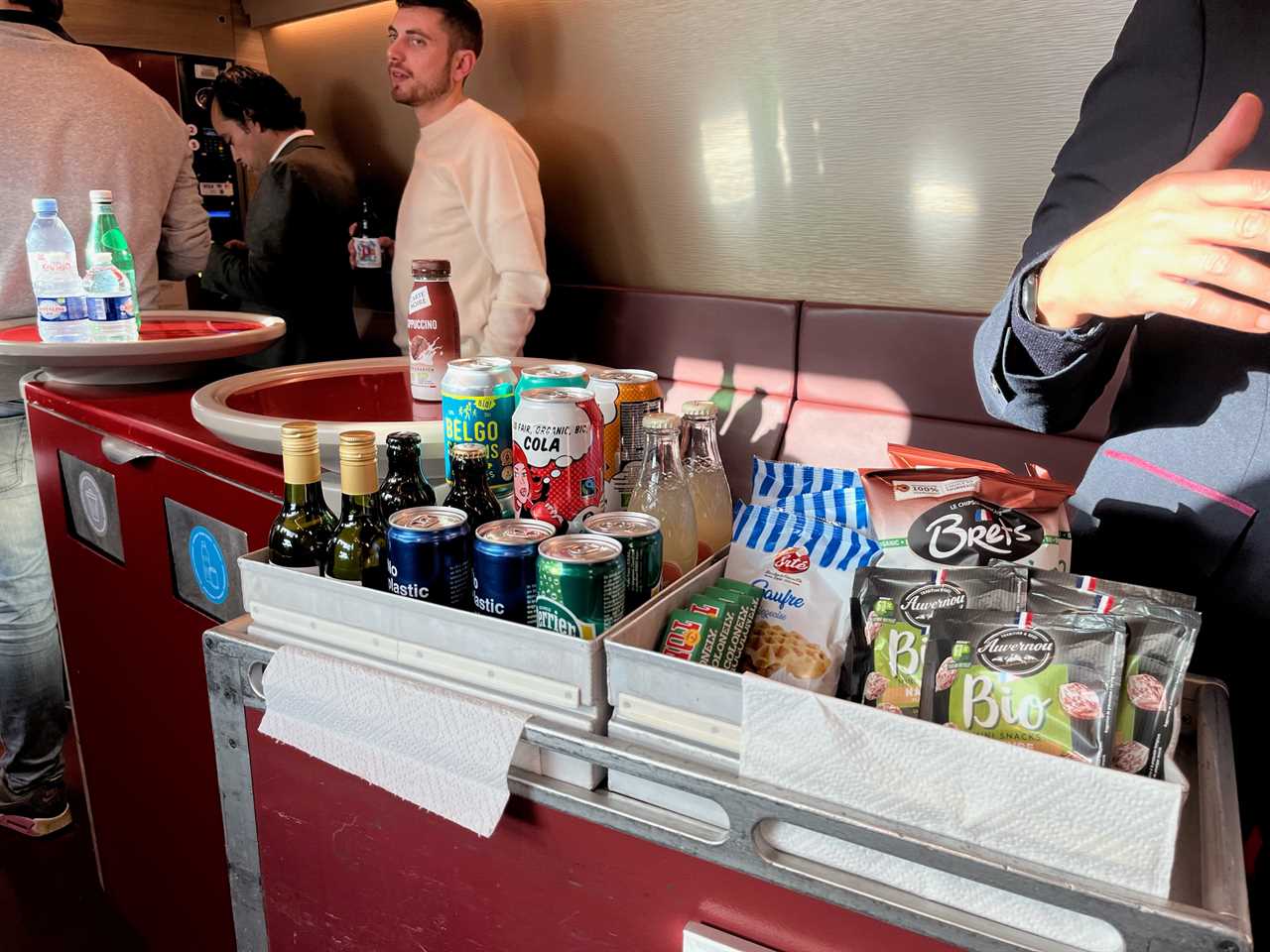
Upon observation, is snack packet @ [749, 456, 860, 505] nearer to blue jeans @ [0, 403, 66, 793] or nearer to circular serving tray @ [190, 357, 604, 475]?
circular serving tray @ [190, 357, 604, 475]

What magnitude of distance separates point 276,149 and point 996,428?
2.79 metres

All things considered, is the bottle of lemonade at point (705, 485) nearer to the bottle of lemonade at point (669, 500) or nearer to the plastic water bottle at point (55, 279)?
the bottle of lemonade at point (669, 500)

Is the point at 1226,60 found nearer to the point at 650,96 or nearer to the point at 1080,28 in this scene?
the point at 1080,28

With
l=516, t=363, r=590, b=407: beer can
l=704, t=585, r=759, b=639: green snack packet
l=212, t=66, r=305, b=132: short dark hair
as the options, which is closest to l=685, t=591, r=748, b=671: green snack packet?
l=704, t=585, r=759, b=639: green snack packet

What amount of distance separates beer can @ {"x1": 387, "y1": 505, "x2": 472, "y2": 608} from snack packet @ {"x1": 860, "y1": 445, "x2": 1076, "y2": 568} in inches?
15.8

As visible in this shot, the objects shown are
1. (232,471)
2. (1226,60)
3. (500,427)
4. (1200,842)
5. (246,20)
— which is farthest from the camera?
(246,20)

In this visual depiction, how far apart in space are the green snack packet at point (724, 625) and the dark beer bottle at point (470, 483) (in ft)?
0.82

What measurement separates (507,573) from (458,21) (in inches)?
115

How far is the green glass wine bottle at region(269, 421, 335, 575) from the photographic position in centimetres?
106

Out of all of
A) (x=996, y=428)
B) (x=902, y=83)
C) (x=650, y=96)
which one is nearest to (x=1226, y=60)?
(x=996, y=428)

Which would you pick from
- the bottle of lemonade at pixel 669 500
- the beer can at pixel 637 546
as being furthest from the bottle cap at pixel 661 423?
the beer can at pixel 637 546

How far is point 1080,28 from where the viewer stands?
2748mm

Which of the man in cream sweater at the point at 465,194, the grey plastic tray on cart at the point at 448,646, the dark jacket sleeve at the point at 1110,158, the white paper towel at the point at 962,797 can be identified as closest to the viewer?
the white paper towel at the point at 962,797

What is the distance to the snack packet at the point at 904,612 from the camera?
2.72 ft
